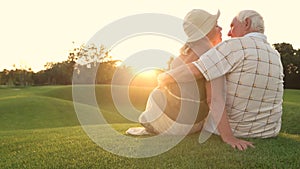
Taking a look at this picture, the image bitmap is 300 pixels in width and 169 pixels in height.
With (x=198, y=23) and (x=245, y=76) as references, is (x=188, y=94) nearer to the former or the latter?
(x=245, y=76)

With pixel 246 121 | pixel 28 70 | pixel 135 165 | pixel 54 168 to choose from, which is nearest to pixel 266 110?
pixel 246 121

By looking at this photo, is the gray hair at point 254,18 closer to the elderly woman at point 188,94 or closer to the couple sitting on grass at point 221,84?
the couple sitting on grass at point 221,84

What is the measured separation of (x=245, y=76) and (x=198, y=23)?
74 centimetres

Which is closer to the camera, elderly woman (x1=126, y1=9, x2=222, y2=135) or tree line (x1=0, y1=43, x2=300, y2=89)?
elderly woman (x1=126, y1=9, x2=222, y2=135)

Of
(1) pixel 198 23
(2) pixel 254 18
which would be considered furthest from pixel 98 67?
(2) pixel 254 18

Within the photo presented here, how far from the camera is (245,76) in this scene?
376 centimetres

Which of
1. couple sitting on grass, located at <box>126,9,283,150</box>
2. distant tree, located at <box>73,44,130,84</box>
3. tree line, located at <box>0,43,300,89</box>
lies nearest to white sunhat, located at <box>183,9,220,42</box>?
couple sitting on grass, located at <box>126,9,283,150</box>

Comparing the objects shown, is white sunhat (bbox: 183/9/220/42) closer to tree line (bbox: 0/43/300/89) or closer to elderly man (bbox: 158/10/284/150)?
elderly man (bbox: 158/10/284/150)

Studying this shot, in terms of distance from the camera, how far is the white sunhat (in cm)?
390

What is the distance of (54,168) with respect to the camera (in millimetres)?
2916

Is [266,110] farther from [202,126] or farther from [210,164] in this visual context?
[210,164]

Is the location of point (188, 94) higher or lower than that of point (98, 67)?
lower

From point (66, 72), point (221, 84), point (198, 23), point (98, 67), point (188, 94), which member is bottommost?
point (188, 94)

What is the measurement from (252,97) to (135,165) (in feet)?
5.12
